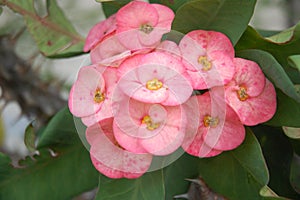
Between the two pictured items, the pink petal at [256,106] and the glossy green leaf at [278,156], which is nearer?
the pink petal at [256,106]

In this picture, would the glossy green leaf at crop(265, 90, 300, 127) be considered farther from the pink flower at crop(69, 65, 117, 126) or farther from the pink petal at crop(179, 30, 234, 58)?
the pink flower at crop(69, 65, 117, 126)

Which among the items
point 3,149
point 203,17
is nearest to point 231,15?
point 203,17

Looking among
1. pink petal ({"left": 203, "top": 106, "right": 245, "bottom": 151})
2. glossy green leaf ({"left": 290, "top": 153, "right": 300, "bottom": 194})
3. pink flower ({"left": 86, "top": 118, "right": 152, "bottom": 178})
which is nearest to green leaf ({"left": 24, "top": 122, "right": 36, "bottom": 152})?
pink flower ({"left": 86, "top": 118, "right": 152, "bottom": 178})

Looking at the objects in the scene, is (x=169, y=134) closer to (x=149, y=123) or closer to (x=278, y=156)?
(x=149, y=123)

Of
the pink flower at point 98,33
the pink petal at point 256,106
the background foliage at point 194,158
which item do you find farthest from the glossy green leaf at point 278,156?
the pink flower at point 98,33

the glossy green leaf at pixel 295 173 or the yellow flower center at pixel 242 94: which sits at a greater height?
the yellow flower center at pixel 242 94

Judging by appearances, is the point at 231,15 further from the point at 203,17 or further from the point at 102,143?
the point at 102,143

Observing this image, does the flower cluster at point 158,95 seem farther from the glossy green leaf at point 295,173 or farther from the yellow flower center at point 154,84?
the glossy green leaf at point 295,173
